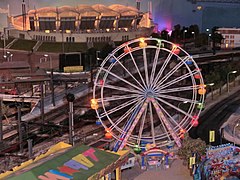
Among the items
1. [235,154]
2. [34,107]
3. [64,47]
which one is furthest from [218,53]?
[235,154]

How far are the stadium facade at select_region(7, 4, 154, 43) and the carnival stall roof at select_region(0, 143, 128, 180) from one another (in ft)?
153

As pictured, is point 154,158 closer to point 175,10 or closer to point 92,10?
point 92,10

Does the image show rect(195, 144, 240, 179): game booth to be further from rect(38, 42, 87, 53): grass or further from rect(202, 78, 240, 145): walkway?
rect(38, 42, 87, 53): grass

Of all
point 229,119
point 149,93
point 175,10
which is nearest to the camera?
point 149,93

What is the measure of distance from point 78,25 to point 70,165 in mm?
51344

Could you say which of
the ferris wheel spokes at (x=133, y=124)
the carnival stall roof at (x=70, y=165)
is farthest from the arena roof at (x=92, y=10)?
the carnival stall roof at (x=70, y=165)

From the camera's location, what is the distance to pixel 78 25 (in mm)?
67750

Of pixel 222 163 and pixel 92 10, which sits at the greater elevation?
pixel 92 10

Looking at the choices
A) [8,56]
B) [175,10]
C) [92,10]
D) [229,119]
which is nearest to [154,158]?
[229,119]

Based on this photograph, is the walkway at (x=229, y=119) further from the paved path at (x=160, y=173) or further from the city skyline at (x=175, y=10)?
the city skyline at (x=175, y=10)

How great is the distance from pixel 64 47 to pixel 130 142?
122ft

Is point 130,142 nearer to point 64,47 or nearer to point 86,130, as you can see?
point 86,130

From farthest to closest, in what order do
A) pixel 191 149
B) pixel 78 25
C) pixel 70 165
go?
pixel 78 25 → pixel 191 149 → pixel 70 165

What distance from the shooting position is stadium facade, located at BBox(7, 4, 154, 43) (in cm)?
6600
